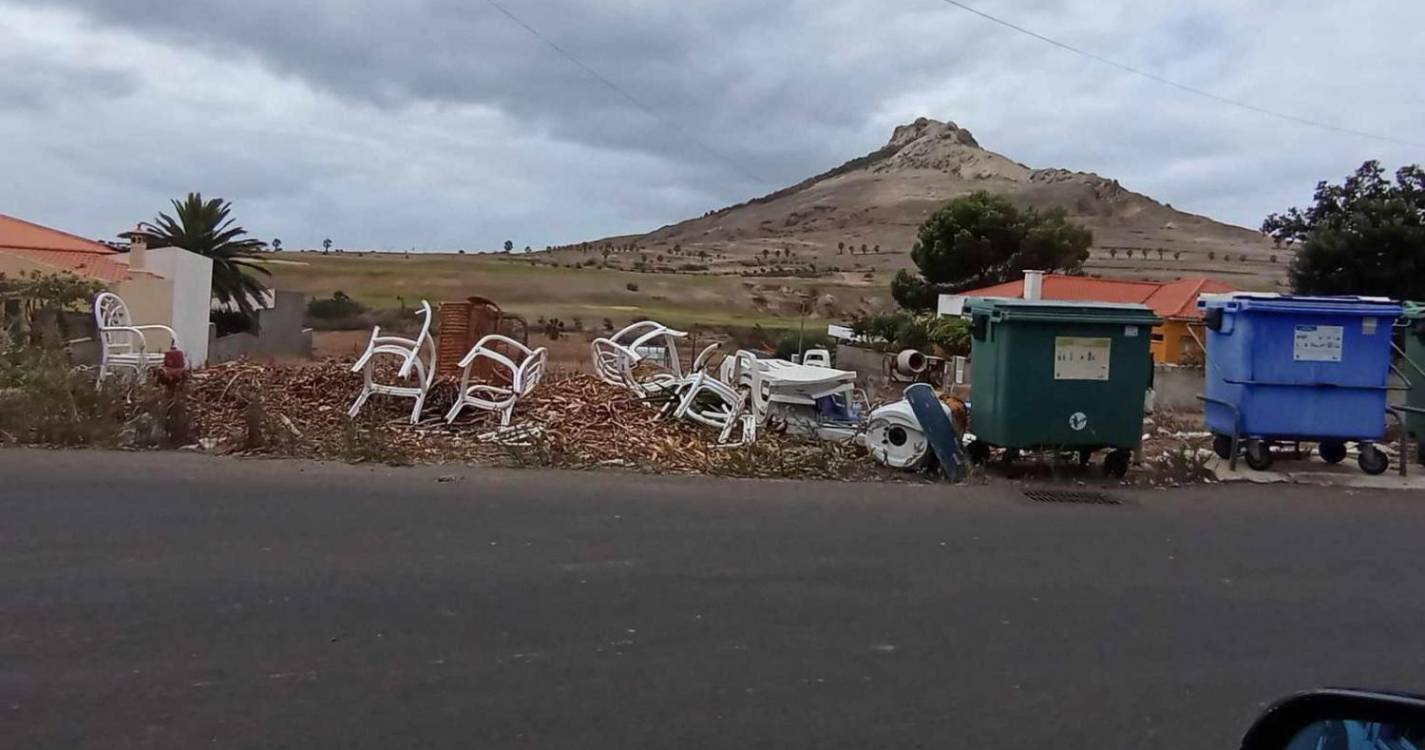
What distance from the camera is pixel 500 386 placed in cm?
1327

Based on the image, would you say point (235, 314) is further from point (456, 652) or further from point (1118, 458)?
point (456, 652)

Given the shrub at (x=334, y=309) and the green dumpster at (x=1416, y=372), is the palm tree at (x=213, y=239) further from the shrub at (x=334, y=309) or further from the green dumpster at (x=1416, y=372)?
the green dumpster at (x=1416, y=372)

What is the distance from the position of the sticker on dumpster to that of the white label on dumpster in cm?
202

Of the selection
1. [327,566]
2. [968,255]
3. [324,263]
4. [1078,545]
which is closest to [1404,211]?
[968,255]

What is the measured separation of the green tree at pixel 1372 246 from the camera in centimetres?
2688

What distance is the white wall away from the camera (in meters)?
21.6

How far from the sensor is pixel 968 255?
142ft

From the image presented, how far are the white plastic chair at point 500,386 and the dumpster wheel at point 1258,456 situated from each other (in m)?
6.89

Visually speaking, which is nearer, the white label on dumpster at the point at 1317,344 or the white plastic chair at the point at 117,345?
the white label on dumpster at the point at 1317,344

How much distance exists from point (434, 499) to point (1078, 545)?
437 centimetres

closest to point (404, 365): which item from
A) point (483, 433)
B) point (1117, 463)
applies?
point (483, 433)

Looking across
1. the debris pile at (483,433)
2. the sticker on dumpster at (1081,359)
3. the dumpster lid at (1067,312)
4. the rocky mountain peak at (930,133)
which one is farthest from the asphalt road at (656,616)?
the rocky mountain peak at (930,133)

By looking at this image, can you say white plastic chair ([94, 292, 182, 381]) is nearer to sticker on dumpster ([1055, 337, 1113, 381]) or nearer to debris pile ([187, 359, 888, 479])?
debris pile ([187, 359, 888, 479])

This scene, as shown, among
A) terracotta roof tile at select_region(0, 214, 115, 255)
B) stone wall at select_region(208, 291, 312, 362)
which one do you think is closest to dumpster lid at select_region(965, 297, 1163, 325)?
stone wall at select_region(208, 291, 312, 362)
